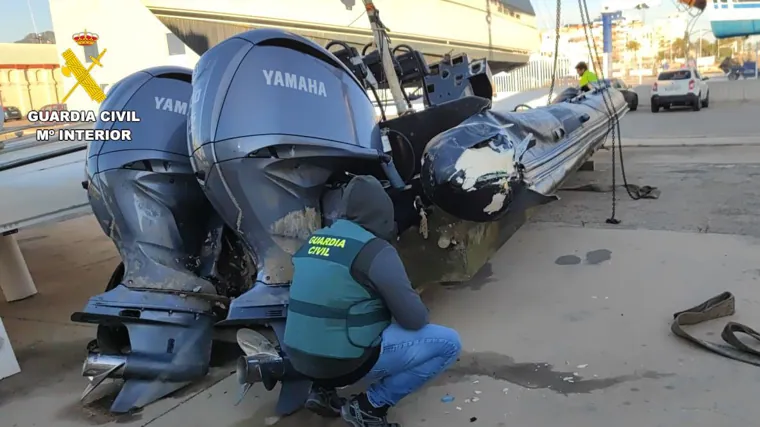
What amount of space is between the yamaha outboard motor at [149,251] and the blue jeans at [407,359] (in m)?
1.31

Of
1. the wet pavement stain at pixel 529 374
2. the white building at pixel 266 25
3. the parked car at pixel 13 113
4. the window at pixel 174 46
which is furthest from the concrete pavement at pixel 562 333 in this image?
the window at pixel 174 46

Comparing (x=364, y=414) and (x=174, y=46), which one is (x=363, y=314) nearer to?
(x=364, y=414)

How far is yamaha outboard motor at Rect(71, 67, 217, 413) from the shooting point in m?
3.64

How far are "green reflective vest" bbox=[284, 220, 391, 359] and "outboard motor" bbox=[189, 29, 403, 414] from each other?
605 millimetres

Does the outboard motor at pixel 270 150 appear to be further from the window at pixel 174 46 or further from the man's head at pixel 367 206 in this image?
the window at pixel 174 46

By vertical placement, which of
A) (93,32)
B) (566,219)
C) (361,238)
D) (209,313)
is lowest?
(566,219)

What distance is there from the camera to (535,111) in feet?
21.4

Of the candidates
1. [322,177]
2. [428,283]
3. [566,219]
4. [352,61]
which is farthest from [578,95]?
[322,177]

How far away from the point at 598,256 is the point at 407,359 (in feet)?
10.9

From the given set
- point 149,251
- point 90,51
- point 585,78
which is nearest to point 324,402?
point 149,251

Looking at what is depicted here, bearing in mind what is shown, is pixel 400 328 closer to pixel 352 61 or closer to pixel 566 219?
pixel 352 61

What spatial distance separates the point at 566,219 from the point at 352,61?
9.92 feet

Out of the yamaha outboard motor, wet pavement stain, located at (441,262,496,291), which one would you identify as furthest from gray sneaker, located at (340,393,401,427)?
wet pavement stain, located at (441,262,496,291)

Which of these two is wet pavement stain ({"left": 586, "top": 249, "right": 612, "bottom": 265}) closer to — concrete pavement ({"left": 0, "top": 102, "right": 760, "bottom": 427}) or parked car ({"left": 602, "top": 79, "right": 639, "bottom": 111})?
concrete pavement ({"left": 0, "top": 102, "right": 760, "bottom": 427})
